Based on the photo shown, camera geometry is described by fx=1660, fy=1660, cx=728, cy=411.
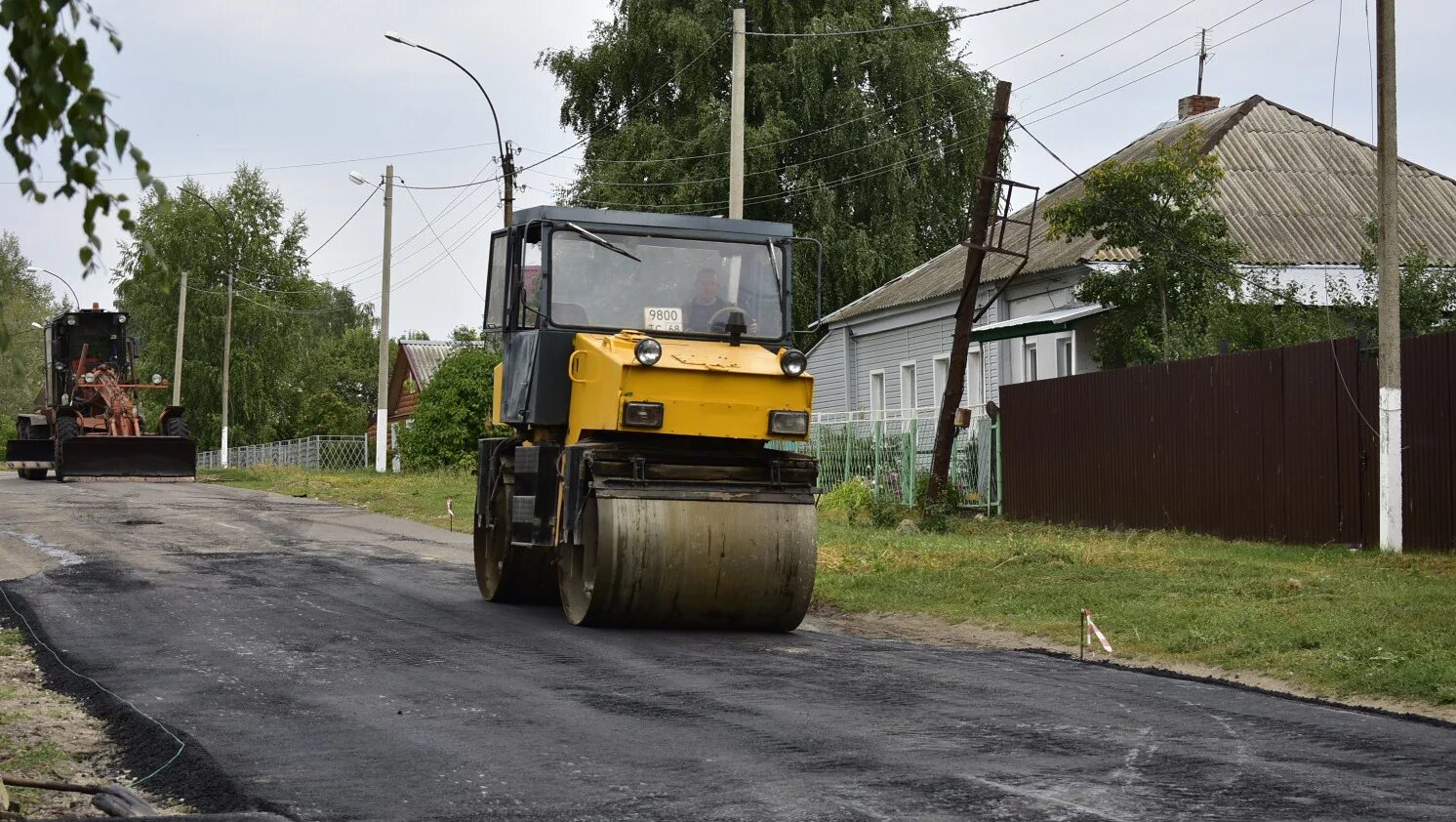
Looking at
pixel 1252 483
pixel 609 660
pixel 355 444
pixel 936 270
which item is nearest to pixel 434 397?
pixel 936 270

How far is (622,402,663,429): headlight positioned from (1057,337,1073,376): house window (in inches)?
762

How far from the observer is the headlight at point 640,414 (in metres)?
11.9

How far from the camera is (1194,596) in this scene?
13945 mm

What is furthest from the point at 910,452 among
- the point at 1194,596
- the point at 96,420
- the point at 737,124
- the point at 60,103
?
the point at 60,103

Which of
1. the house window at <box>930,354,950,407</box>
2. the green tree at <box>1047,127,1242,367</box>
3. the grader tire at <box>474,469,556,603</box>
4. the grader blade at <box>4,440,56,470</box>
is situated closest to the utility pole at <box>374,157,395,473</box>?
the grader blade at <box>4,440,56,470</box>

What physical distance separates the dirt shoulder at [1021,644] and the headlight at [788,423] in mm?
Result: 2056

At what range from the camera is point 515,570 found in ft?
47.5

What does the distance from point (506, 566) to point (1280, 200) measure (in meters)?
22.5

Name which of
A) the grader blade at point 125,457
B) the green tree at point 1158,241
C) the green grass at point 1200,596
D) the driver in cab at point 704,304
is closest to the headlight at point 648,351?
the driver in cab at point 704,304

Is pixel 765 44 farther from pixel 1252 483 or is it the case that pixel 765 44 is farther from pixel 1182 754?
pixel 1182 754

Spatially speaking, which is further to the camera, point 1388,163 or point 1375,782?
point 1388,163

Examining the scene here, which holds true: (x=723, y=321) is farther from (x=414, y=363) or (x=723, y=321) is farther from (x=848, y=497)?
(x=414, y=363)

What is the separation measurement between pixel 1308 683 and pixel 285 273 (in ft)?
212

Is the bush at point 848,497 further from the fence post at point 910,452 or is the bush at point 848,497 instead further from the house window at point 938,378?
the house window at point 938,378
